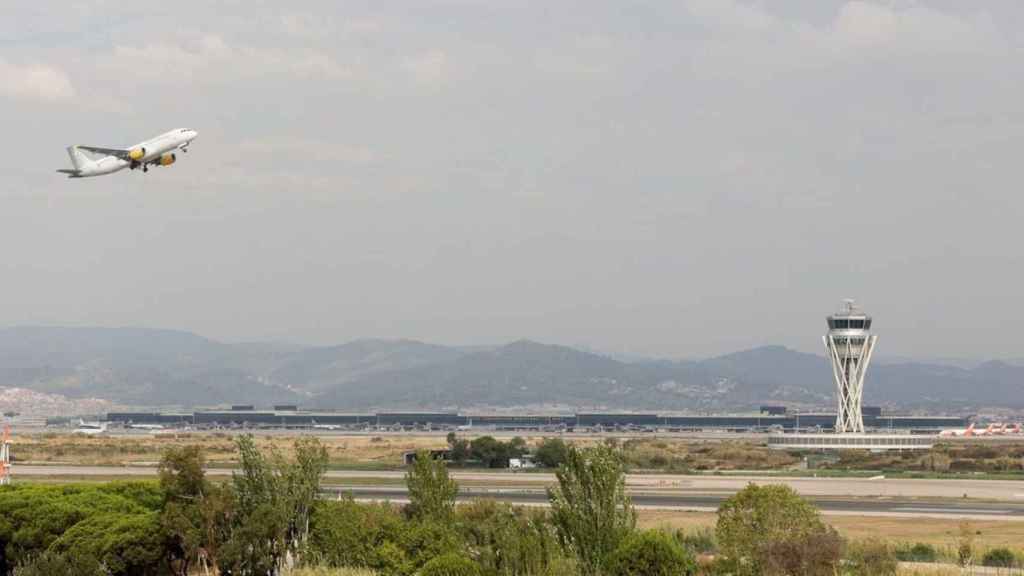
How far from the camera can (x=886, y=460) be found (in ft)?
461

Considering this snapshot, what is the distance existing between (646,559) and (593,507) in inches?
123

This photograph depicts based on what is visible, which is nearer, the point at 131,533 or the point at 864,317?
the point at 131,533

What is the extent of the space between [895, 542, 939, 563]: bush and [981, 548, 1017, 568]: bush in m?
2.09

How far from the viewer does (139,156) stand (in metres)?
84.3

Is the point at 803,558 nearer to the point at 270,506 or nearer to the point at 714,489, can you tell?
the point at 270,506

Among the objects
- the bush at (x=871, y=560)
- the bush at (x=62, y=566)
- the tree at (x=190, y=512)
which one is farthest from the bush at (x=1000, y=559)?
the bush at (x=62, y=566)

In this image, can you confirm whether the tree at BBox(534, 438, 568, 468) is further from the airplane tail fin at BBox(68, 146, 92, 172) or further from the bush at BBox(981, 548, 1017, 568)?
the bush at BBox(981, 548, 1017, 568)

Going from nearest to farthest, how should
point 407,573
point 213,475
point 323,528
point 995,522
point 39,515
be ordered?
1. point 407,573
2. point 323,528
3. point 39,515
4. point 995,522
5. point 213,475

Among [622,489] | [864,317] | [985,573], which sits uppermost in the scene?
[864,317]

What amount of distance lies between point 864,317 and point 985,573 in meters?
116

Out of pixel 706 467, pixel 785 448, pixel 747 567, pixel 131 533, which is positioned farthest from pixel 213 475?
pixel 785 448

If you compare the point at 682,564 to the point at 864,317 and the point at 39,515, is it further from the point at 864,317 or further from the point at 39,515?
the point at 864,317

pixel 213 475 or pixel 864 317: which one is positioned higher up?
pixel 864 317

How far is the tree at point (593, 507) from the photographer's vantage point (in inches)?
1757
